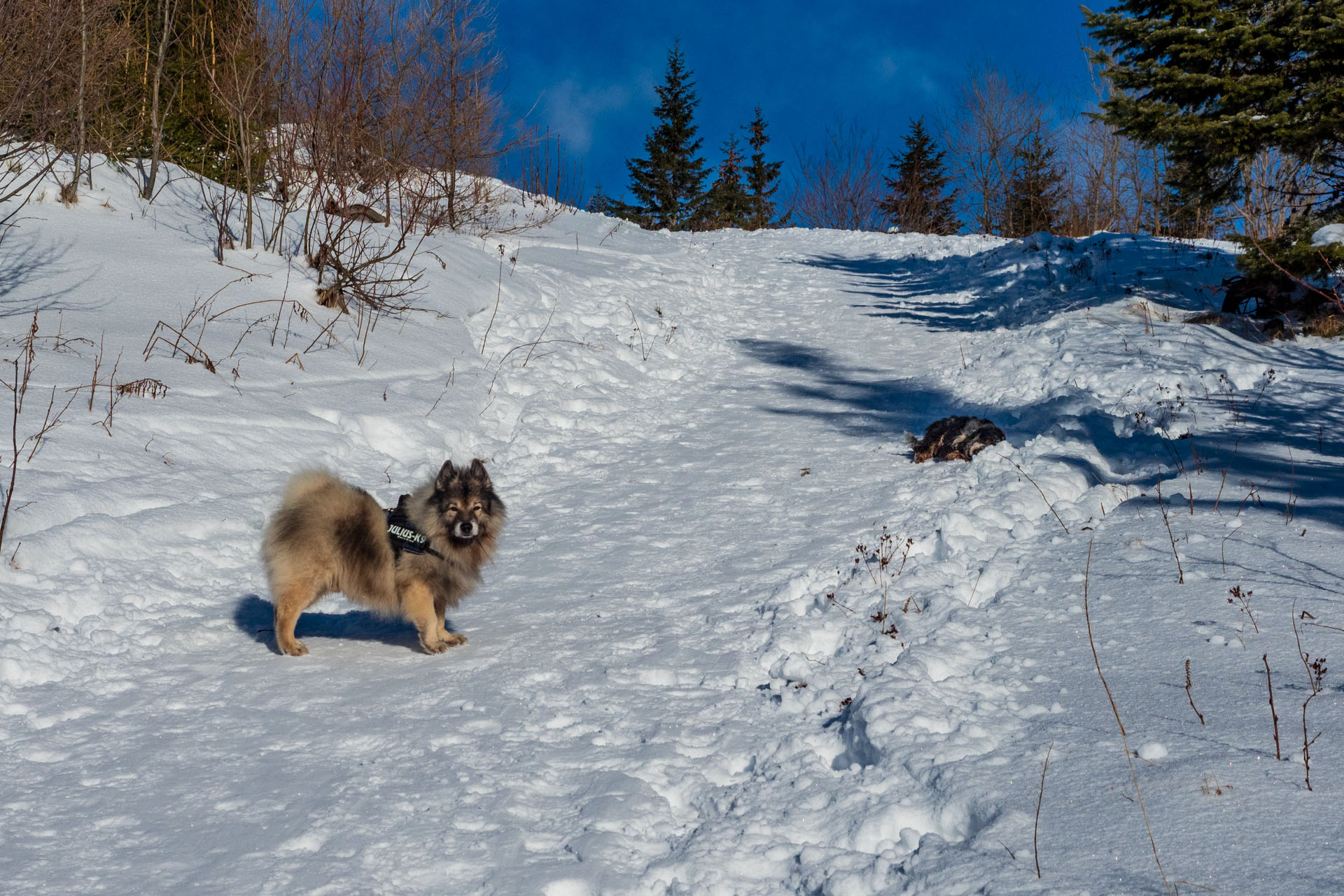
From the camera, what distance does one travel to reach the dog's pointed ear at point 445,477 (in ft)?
15.8

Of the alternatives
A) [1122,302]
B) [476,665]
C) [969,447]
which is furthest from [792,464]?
[1122,302]

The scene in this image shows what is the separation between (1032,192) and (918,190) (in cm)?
961

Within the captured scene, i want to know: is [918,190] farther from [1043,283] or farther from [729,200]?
[1043,283]

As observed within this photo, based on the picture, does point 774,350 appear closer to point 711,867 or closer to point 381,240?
point 381,240

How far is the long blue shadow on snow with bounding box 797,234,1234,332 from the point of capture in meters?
12.6

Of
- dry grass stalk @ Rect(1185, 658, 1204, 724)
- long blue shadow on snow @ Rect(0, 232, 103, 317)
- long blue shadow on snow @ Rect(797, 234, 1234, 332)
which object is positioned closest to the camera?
dry grass stalk @ Rect(1185, 658, 1204, 724)

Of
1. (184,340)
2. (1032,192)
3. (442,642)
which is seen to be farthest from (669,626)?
(1032,192)

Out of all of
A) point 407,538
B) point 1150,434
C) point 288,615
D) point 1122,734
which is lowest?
point 288,615

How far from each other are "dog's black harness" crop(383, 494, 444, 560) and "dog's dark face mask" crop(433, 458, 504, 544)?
139 mm

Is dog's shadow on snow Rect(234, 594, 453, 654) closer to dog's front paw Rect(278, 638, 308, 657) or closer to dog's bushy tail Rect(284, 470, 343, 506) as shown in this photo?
dog's front paw Rect(278, 638, 308, 657)

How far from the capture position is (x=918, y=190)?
136ft

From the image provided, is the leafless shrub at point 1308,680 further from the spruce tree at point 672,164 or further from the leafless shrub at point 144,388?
the spruce tree at point 672,164

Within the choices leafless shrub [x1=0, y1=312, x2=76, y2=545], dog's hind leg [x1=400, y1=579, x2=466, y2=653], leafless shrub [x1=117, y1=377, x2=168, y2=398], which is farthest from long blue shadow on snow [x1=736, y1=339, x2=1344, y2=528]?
leafless shrub [x1=0, y1=312, x2=76, y2=545]

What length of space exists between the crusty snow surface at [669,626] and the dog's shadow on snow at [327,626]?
45 millimetres
